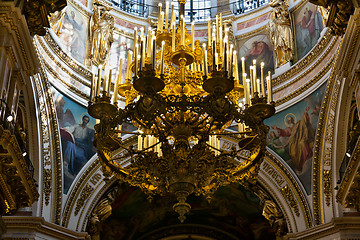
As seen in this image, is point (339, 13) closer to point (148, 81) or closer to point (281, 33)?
point (148, 81)

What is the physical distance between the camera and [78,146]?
1398 cm

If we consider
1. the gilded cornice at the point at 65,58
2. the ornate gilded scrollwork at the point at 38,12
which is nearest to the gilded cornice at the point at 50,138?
the gilded cornice at the point at 65,58

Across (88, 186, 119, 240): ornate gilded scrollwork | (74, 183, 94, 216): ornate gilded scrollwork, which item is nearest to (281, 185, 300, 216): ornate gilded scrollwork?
(88, 186, 119, 240): ornate gilded scrollwork

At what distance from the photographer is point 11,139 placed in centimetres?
785

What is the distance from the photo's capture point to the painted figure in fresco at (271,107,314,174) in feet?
45.3

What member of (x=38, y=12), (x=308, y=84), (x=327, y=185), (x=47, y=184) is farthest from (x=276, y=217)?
(x=38, y=12)

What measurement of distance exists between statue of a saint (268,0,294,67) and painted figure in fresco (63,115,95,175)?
5509 millimetres

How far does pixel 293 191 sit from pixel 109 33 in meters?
6.70

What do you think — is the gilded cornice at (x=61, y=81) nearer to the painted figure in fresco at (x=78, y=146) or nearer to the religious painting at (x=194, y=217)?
the painted figure in fresco at (x=78, y=146)

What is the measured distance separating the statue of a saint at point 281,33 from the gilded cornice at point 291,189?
2813 millimetres

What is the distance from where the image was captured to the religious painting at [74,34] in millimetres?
14547

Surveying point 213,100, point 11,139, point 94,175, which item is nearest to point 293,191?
point 94,175

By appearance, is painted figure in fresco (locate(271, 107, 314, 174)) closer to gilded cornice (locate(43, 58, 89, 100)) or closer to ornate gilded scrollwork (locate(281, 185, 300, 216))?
ornate gilded scrollwork (locate(281, 185, 300, 216))

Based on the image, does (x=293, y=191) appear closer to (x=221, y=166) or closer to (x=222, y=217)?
(x=222, y=217)
